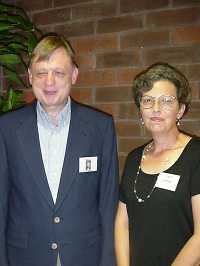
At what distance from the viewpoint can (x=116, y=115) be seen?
270 centimetres

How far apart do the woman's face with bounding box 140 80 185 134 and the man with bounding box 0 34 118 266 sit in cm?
26

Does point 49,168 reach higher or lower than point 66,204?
higher

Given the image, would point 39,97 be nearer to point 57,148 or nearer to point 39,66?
point 39,66

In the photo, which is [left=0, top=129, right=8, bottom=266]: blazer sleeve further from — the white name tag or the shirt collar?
the white name tag

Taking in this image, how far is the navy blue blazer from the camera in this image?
173 centimetres

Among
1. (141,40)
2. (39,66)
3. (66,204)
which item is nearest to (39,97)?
(39,66)

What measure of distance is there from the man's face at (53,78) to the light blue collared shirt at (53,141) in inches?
3.3

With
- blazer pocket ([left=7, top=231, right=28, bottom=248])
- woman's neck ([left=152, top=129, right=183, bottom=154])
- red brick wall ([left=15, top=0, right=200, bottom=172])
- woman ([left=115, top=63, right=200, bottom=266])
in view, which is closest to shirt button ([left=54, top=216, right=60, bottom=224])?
blazer pocket ([left=7, top=231, right=28, bottom=248])

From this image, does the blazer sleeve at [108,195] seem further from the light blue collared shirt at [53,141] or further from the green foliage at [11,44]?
the green foliage at [11,44]

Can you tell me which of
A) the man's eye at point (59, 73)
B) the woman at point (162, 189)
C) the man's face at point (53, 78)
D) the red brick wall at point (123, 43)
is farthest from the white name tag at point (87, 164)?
the red brick wall at point (123, 43)

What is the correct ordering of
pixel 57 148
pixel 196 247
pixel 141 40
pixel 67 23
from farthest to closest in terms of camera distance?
pixel 67 23, pixel 141 40, pixel 57 148, pixel 196 247

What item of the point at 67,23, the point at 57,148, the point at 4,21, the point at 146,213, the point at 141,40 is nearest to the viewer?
the point at 146,213

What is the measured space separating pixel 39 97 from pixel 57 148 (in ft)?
0.80

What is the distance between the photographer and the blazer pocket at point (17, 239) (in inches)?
68.9
